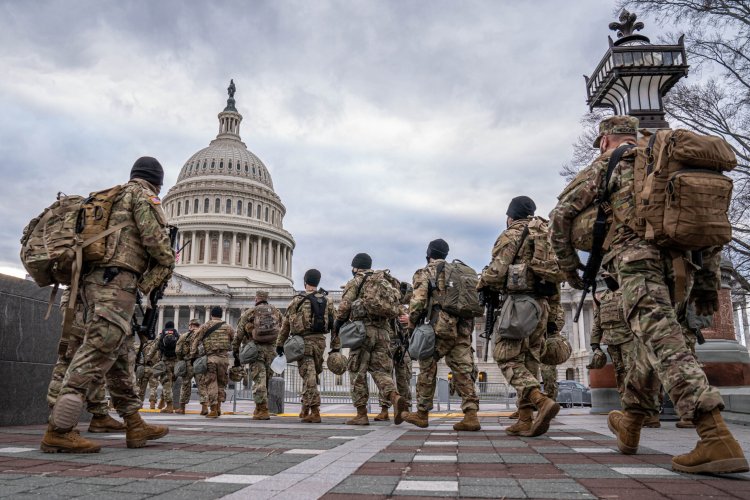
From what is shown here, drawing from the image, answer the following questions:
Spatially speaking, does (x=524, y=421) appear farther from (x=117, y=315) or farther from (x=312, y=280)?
(x=312, y=280)

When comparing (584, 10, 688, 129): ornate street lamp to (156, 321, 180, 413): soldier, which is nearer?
(584, 10, 688, 129): ornate street lamp

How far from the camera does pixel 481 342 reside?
74125mm

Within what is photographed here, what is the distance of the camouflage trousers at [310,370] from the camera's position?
30.1 ft

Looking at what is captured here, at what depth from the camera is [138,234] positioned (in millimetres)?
4891

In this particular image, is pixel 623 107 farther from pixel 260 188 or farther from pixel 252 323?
pixel 260 188

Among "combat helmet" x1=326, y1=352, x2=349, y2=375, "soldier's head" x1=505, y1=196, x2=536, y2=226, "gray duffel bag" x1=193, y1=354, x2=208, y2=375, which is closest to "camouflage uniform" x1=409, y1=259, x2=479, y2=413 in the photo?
"soldier's head" x1=505, y1=196, x2=536, y2=226

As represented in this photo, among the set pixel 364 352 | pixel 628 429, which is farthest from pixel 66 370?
pixel 628 429

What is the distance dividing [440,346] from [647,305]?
12.1 ft

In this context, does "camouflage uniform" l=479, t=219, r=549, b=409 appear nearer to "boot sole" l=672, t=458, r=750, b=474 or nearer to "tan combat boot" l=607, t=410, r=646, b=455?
"tan combat boot" l=607, t=410, r=646, b=455

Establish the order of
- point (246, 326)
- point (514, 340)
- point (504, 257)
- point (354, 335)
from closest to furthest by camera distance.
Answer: point (514, 340) < point (504, 257) < point (354, 335) < point (246, 326)

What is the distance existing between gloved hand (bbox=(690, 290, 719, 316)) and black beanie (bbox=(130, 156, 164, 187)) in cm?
453

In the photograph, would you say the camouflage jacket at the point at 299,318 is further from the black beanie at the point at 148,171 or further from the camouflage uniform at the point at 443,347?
the black beanie at the point at 148,171

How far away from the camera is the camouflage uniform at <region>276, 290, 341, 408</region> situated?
9.21 meters

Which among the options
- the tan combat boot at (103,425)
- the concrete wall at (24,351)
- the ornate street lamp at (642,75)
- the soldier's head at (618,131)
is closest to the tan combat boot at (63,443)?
the tan combat boot at (103,425)
